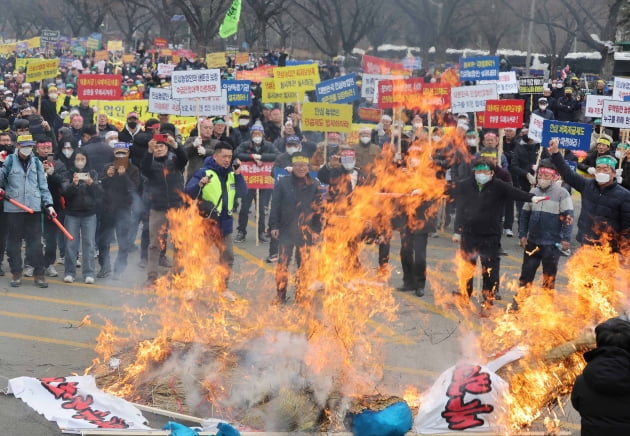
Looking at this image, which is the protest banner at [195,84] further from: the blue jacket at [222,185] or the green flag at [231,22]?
the green flag at [231,22]

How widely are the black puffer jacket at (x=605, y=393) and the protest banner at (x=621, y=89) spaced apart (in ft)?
34.0

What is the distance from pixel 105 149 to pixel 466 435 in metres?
8.54

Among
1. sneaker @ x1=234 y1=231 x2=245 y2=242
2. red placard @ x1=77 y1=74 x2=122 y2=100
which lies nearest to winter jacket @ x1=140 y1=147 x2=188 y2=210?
sneaker @ x1=234 y1=231 x2=245 y2=242

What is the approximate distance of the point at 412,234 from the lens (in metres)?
10.8

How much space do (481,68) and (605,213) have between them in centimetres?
1025

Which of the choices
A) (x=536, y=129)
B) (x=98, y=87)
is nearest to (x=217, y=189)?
(x=536, y=129)

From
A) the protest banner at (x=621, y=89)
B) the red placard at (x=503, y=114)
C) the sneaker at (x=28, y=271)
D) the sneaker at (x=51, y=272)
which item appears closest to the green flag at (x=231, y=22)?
the red placard at (x=503, y=114)

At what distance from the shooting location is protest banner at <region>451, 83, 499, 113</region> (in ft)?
49.8

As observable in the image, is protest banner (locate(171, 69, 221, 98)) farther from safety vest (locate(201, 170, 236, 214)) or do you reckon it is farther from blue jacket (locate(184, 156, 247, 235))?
safety vest (locate(201, 170, 236, 214))

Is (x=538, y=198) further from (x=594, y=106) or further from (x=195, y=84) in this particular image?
(x=594, y=106)

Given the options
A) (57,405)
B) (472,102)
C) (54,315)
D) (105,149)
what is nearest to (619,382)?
(57,405)

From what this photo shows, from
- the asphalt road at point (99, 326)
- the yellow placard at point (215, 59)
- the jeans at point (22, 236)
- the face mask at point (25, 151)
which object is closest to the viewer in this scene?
the asphalt road at point (99, 326)

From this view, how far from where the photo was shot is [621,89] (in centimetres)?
1440

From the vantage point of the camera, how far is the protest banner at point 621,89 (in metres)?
14.4
